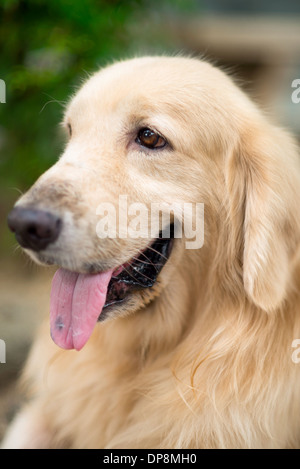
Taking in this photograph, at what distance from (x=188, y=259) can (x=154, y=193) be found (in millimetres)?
328

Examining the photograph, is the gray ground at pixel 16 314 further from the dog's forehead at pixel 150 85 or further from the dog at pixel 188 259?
the dog's forehead at pixel 150 85

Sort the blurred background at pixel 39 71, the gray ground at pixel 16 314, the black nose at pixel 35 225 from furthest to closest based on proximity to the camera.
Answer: the blurred background at pixel 39 71 < the gray ground at pixel 16 314 < the black nose at pixel 35 225

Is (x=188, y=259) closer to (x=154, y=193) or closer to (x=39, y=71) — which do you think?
(x=154, y=193)

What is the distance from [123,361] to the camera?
2.17 m

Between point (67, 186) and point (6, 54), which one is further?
point (6, 54)

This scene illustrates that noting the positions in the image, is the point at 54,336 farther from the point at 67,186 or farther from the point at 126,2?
the point at 126,2

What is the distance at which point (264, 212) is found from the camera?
6.13 feet

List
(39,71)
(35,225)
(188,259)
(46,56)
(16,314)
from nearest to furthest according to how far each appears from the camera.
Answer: (35,225) → (188,259) → (39,71) → (46,56) → (16,314)

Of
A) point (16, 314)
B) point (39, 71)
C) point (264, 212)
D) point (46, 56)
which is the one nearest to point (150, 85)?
point (264, 212)

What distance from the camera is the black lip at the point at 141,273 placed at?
194cm

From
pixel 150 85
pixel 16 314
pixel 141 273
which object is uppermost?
pixel 150 85

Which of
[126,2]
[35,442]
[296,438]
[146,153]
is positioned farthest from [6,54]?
[296,438]

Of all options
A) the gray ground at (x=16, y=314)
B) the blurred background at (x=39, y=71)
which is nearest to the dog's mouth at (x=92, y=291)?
the gray ground at (x=16, y=314)

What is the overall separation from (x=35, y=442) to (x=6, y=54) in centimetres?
265
